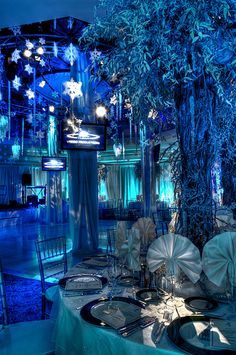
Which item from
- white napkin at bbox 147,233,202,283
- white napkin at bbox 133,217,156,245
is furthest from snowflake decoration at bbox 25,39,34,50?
white napkin at bbox 147,233,202,283

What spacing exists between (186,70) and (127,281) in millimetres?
1485

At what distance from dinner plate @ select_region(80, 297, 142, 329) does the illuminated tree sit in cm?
68

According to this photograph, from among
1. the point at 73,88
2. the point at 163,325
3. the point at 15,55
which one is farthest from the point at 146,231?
the point at 15,55

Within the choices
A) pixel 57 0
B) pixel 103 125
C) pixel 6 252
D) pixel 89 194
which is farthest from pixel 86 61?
pixel 6 252

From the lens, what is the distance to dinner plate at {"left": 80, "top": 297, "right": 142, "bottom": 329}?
59.8 inches

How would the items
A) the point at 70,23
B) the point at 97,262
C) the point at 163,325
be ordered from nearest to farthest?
1. the point at 163,325
2. the point at 97,262
3. the point at 70,23

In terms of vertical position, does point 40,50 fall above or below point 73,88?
above

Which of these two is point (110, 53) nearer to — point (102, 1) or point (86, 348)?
point (102, 1)

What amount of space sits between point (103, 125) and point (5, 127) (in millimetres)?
7375

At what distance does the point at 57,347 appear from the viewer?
182 cm

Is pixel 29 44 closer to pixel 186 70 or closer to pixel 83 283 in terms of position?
pixel 186 70

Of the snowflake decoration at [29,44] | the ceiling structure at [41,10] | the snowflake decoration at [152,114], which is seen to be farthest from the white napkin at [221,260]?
the snowflake decoration at [29,44]

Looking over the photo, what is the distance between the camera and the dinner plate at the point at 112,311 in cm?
152

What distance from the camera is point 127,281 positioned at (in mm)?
2176
